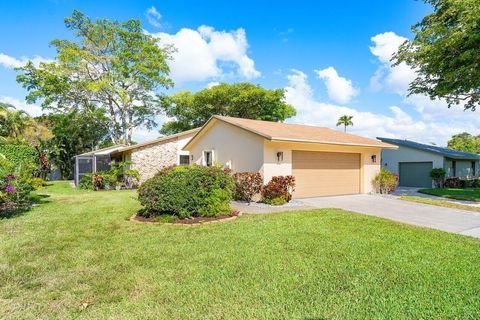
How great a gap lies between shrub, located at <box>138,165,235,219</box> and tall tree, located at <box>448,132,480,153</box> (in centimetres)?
4839

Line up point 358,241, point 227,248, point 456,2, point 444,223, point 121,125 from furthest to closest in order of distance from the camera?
point 121,125 → point 456,2 → point 444,223 → point 358,241 → point 227,248

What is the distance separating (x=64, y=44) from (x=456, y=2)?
101ft

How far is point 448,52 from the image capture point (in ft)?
46.5

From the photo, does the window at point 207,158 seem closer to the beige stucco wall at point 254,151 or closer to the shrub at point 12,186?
the beige stucco wall at point 254,151

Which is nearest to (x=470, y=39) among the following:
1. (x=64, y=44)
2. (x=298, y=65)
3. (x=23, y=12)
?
(x=298, y=65)

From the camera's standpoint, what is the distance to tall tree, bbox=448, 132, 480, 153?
42.2 meters

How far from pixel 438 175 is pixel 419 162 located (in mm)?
2194

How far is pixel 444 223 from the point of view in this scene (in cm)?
843

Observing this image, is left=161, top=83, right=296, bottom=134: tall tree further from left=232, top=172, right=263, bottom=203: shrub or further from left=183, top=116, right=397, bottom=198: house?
left=232, top=172, right=263, bottom=203: shrub

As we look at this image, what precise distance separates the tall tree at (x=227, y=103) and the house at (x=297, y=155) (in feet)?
49.2

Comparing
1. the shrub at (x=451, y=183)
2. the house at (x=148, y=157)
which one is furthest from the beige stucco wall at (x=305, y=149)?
the house at (x=148, y=157)

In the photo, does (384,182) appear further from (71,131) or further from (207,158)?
(71,131)

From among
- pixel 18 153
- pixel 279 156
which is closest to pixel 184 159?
Answer: pixel 279 156

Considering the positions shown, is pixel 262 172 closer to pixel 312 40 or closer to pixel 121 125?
pixel 312 40
